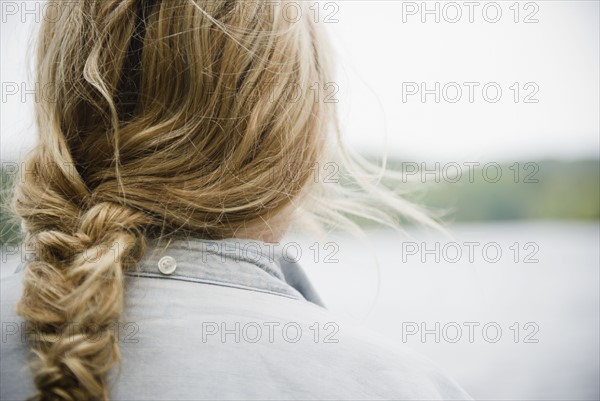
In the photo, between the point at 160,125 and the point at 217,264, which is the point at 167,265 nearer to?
the point at 217,264

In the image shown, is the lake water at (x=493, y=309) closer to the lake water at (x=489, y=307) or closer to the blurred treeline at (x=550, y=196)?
the lake water at (x=489, y=307)

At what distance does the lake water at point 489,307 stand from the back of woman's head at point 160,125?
0.76ft

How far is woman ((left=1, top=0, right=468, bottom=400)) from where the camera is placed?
63 centimetres

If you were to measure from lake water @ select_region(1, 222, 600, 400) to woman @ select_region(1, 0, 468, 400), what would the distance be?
22cm

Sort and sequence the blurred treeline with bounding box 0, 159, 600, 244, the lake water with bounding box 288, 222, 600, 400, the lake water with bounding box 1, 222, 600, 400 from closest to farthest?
the lake water with bounding box 1, 222, 600, 400 < the lake water with bounding box 288, 222, 600, 400 < the blurred treeline with bounding box 0, 159, 600, 244

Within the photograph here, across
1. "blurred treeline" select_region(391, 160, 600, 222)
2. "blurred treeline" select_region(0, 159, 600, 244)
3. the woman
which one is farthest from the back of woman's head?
"blurred treeline" select_region(391, 160, 600, 222)

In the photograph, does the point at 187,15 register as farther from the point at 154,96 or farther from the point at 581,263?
the point at 581,263

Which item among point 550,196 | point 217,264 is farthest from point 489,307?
point 550,196

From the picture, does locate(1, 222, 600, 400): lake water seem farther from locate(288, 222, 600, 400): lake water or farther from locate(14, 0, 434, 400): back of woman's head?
locate(14, 0, 434, 400): back of woman's head

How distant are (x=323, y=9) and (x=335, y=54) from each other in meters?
0.08

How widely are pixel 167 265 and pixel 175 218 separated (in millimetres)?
59

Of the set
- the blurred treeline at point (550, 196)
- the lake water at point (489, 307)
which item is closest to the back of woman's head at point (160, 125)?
the lake water at point (489, 307)

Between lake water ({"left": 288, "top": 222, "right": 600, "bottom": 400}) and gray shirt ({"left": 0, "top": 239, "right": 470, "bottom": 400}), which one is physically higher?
gray shirt ({"left": 0, "top": 239, "right": 470, "bottom": 400})

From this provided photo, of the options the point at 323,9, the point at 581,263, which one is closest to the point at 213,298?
the point at 323,9
